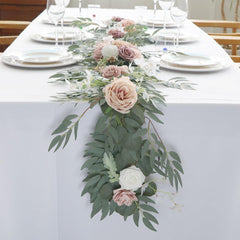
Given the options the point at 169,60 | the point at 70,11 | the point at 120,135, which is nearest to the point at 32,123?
the point at 120,135

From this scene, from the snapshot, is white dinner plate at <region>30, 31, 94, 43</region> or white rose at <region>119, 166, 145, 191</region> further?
white dinner plate at <region>30, 31, 94, 43</region>

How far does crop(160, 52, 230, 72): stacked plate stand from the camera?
4.69ft

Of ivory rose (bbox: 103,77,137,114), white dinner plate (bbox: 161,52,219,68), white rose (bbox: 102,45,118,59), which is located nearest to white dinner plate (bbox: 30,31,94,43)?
white dinner plate (bbox: 161,52,219,68)

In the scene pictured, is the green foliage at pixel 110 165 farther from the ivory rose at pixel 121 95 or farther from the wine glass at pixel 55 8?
the wine glass at pixel 55 8

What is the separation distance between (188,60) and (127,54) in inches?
12.1

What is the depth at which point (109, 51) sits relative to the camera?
133cm

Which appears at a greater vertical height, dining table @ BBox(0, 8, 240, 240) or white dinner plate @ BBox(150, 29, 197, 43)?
white dinner plate @ BBox(150, 29, 197, 43)

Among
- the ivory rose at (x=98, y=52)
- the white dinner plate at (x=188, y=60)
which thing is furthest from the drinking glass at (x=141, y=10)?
the ivory rose at (x=98, y=52)

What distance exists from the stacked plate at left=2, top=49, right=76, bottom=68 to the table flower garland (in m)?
0.29

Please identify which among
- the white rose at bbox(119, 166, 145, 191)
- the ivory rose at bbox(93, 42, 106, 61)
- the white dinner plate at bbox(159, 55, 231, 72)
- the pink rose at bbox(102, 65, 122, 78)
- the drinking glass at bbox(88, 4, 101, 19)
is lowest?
the white rose at bbox(119, 166, 145, 191)

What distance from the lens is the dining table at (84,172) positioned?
1116 mm

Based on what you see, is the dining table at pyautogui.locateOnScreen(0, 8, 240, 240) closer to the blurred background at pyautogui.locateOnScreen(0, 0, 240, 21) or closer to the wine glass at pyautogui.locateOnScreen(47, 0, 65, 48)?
the wine glass at pyautogui.locateOnScreen(47, 0, 65, 48)

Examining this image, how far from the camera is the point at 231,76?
140 centimetres

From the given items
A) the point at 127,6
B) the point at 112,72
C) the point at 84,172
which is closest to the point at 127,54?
the point at 112,72
